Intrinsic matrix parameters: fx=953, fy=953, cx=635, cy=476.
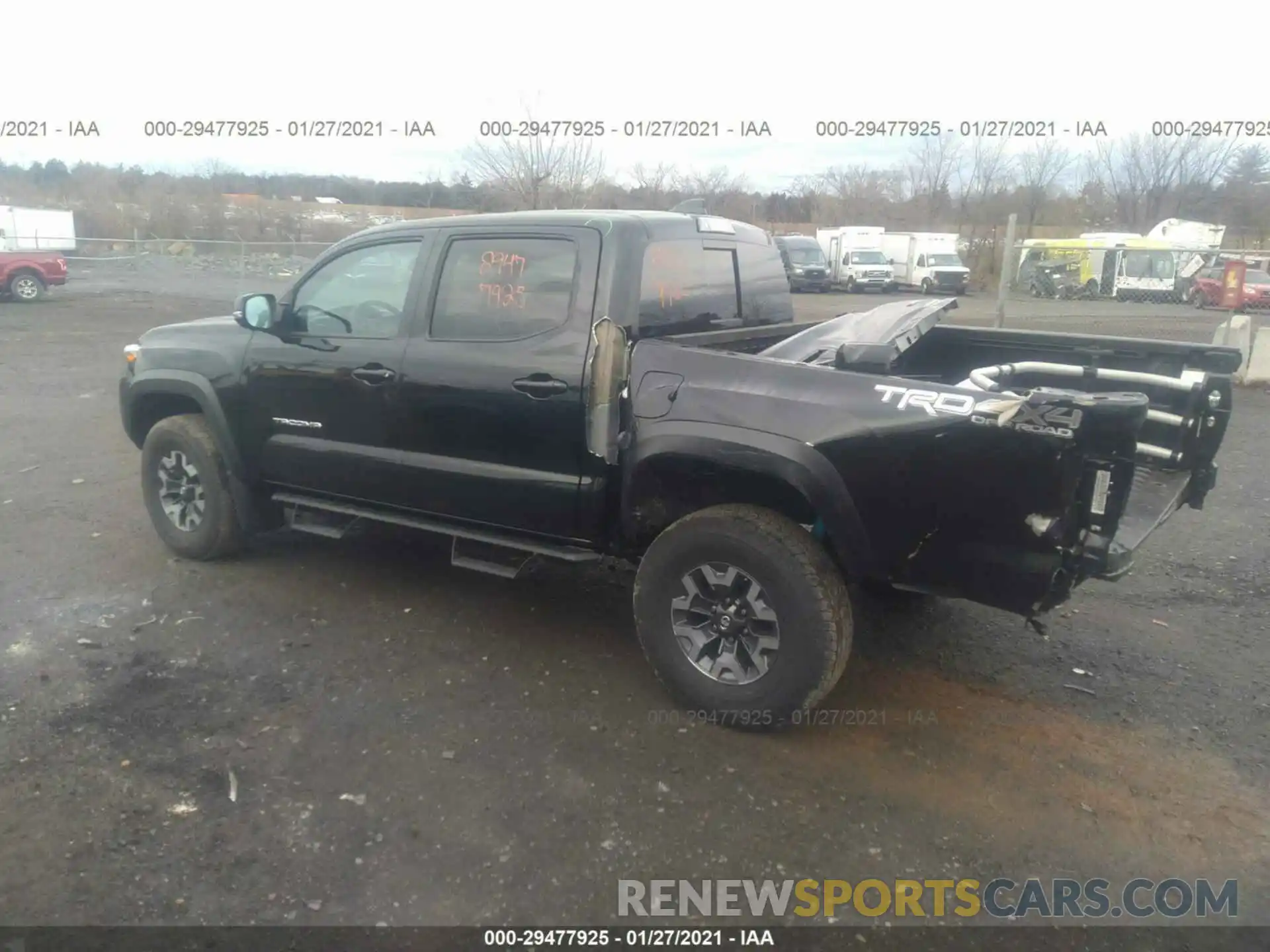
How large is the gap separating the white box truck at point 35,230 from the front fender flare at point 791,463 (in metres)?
29.7

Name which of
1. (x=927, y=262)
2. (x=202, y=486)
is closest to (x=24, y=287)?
(x=202, y=486)

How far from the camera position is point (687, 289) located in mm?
4320

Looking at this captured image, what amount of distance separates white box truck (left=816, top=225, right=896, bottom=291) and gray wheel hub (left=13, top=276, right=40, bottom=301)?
2528 cm

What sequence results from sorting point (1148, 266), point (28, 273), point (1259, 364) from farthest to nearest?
point (1148, 266) < point (28, 273) < point (1259, 364)

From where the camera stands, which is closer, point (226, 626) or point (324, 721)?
point (324, 721)

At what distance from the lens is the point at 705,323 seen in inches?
175

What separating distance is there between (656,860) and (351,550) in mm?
→ 3310

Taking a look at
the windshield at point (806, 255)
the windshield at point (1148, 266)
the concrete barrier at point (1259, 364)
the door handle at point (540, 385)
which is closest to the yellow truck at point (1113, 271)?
the windshield at point (1148, 266)

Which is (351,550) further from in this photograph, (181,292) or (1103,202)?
(1103,202)

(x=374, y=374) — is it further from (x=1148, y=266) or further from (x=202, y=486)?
(x=1148, y=266)

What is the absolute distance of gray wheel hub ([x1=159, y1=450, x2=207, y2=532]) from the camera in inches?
209

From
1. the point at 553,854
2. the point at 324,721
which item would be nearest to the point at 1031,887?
the point at 553,854
